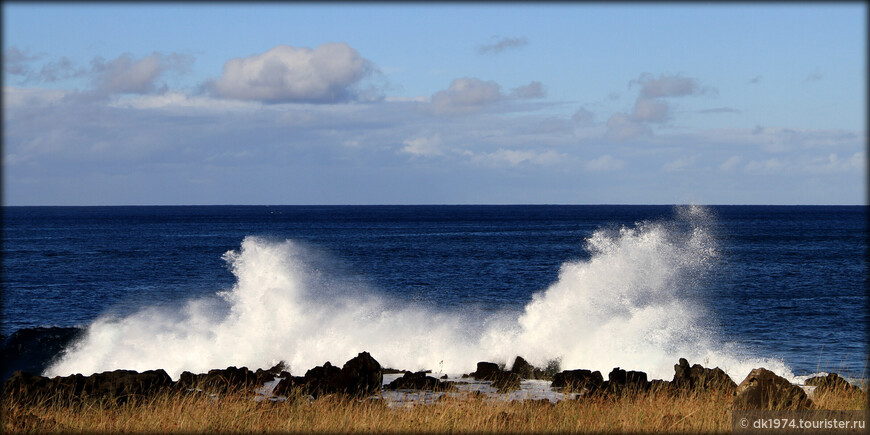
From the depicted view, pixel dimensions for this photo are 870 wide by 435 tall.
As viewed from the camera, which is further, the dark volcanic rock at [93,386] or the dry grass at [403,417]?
the dark volcanic rock at [93,386]

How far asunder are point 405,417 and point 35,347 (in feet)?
67.4

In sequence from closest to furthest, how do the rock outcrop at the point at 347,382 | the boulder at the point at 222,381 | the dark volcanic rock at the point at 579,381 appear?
1. the rock outcrop at the point at 347,382
2. the boulder at the point at 222,381
3. the dark volcanic rock at the point at 579,381

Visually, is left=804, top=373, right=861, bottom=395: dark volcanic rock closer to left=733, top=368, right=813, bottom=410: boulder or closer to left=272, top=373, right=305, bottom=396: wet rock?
left=733, top=368, right=813, bottom=410: boulder

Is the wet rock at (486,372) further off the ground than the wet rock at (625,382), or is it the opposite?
the wet rock at (625,382)

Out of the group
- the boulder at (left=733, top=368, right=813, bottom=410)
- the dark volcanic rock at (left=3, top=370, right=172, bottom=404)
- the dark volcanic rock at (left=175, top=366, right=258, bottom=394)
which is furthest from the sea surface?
the boulder at (left=733, top=368, right=813, bottom=410)

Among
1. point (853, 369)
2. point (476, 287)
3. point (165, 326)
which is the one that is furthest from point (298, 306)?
point (476, 287)

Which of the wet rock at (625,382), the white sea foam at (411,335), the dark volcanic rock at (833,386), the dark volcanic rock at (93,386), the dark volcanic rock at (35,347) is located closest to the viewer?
the dark volcanic rock at (833,386)

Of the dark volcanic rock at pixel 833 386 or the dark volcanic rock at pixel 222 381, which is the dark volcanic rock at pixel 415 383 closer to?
the dark volcanic rock at pixel 222 381

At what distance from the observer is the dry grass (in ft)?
35.3

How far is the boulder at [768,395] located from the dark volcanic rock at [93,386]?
36.5ft

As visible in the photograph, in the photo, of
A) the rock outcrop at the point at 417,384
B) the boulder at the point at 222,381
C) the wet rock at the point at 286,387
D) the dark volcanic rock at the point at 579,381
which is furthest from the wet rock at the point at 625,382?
the boulder at the point at 222,381

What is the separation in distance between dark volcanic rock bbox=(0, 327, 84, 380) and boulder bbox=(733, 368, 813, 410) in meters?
21.3

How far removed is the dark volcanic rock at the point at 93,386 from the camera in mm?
15367

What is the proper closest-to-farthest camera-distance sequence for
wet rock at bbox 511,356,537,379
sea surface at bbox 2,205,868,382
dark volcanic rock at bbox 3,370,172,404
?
dark volcanic rock at bbox 3,370,172,404, wet rock at bbox 511,356,537,379, sea surface at bbox 2,205,868,382
